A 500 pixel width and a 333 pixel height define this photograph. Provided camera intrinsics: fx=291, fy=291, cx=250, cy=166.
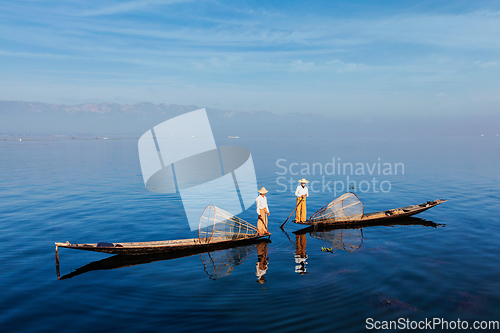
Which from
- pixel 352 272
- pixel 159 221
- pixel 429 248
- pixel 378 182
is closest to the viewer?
pixel 352 272

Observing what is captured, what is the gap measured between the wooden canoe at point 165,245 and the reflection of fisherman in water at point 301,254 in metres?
2.39

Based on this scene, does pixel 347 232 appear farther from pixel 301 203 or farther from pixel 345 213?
pixel 301 203

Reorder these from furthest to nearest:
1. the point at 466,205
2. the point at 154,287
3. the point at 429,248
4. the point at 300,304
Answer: the point at 466,205 → the point at 429,248 → the point at 154,287 → the point at 300,304

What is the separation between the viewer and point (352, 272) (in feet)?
43.2

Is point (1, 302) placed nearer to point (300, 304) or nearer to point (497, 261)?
point (300, 304)

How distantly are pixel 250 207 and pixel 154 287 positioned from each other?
49.3 ft

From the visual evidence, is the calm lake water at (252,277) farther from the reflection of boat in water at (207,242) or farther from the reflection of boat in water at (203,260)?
the reflection of boat in water at (207,242)

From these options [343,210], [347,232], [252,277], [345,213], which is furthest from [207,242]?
[345,213]

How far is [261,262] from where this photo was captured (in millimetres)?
14438

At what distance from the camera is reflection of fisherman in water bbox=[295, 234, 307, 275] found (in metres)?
13.6

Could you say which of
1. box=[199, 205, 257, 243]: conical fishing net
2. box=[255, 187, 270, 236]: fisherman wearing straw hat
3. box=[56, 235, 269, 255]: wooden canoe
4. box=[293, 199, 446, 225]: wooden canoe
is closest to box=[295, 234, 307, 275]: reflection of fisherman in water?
box=[293, 199, 446, 225]: wooden canoe

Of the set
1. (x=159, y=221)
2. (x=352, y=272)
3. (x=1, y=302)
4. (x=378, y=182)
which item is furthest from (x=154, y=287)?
(x=378, y=182)

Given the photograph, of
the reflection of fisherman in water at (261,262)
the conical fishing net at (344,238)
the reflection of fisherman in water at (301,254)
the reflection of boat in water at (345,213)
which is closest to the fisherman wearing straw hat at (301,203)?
the reflection of boat in water at (345,213)

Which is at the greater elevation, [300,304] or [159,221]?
[159,221]
